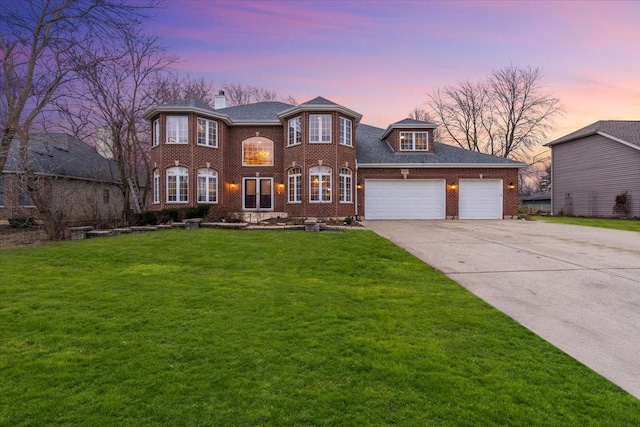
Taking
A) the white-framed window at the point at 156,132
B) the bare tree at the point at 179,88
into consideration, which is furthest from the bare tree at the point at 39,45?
the bare tree at the point at 179,88

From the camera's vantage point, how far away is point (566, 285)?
568cm

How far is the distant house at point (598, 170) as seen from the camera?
2147 cm

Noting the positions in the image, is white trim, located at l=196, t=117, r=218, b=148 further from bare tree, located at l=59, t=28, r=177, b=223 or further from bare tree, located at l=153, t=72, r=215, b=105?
bare tree, located at l=153, t=72, r=215, b=105

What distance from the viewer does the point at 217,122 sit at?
60.4 feet

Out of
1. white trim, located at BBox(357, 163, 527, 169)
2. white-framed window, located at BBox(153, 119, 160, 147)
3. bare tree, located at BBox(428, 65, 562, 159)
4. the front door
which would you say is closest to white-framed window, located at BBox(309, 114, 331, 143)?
white trim, located at BBox(357, 163, 527, 169)

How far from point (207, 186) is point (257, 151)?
3.74 metres

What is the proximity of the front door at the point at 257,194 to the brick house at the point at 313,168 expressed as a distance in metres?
0.06

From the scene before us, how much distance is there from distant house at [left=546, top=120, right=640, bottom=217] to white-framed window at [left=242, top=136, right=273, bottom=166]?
23.0 m

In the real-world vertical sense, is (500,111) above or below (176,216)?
above

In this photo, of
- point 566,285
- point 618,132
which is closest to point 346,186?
point 566,285

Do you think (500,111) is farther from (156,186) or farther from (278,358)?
(278,358)

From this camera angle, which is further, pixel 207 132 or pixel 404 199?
pixel 404 199

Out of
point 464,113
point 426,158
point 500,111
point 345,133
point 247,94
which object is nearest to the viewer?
point 345,133

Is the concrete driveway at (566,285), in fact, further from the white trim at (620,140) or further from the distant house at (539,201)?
the distant house at (539,201)
